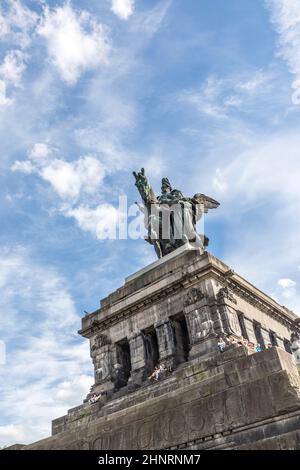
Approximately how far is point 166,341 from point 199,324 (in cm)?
209

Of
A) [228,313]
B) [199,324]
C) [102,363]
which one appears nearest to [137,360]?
[102,363]

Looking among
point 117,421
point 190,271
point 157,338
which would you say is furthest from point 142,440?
point 190,271

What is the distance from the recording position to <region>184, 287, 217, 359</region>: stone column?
19.8 metres

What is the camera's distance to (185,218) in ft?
89.1

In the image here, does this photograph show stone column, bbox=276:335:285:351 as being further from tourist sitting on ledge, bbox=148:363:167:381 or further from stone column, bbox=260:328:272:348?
tourist sitting on ledge, bbox=148:363:167:381

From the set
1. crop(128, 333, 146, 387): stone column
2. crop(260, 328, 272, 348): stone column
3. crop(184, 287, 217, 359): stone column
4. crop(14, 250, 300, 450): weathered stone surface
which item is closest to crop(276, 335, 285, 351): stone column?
crop(14, 250, 300, 450): weathered stone surface

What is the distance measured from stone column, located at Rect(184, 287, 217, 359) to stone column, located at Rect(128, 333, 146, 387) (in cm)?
302

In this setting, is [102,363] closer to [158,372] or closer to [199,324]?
[158,372]

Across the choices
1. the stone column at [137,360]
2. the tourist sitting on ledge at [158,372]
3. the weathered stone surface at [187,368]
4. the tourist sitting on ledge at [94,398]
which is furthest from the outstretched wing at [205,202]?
the tourist sitting on ledge at [94,398]

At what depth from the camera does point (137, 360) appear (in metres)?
22.6

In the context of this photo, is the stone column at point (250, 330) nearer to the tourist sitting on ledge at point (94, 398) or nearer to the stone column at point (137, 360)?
the stone column at point (137, 360)

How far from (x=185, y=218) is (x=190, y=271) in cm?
574

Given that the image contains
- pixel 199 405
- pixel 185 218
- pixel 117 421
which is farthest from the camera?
pixel 185 218
